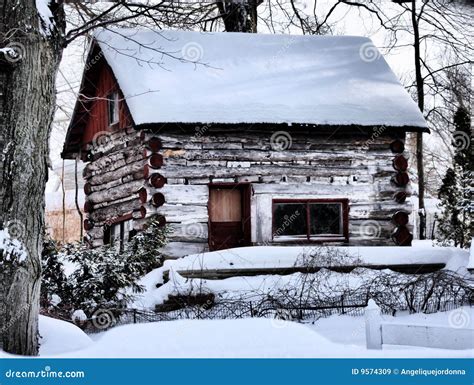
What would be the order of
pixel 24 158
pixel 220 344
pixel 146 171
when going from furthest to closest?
pixel 146 171, pixel 24 158, pixel 220 344

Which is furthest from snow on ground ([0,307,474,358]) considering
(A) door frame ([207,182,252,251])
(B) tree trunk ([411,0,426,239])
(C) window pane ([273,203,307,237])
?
(B) tree trunk ([411,0,426,239])

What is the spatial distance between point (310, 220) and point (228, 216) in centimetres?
188

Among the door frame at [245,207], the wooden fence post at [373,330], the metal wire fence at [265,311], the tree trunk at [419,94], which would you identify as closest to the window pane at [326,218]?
the door frame at [245,207]

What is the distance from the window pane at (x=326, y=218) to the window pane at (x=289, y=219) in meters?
0.21

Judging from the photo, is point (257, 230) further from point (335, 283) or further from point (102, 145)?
point (102, 145)

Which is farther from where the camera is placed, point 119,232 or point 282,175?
point 119,232

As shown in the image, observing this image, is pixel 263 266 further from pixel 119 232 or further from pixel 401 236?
pixel 119 232

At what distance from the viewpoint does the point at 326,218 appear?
17.9m

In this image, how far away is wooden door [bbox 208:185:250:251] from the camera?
17469 millimetres

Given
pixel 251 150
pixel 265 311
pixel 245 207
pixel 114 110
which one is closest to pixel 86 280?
pixel 265 311
